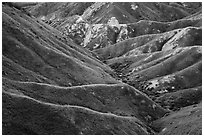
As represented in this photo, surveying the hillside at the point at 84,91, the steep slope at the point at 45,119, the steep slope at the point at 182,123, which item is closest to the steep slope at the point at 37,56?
the hillside at the point at 84,91

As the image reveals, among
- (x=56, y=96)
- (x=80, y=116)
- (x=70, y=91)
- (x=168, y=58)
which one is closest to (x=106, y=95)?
(x=70, y=91)

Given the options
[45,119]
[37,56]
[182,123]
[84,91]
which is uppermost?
[45,119]

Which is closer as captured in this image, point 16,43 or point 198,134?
point 198,134

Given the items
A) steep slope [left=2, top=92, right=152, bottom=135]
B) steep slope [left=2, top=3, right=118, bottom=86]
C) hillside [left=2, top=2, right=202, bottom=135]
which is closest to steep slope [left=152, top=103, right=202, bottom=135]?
hillside [left=2, top=2, right=202, bottom=135]

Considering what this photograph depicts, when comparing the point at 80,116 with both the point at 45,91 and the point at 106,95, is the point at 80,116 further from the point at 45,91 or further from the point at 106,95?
the point at 106,95

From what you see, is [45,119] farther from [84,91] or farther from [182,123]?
[182,123]

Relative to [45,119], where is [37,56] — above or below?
below

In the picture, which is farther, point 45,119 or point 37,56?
point 37,56

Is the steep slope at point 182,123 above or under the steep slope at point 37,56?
under

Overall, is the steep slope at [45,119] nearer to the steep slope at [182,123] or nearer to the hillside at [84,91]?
the hillside at [84,91]

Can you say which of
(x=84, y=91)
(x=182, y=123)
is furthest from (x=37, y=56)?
(x=182, y=123)

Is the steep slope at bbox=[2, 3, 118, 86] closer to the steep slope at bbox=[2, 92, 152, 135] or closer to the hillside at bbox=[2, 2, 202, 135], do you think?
the hillside at bbox=[2, 2, 202, 135]
